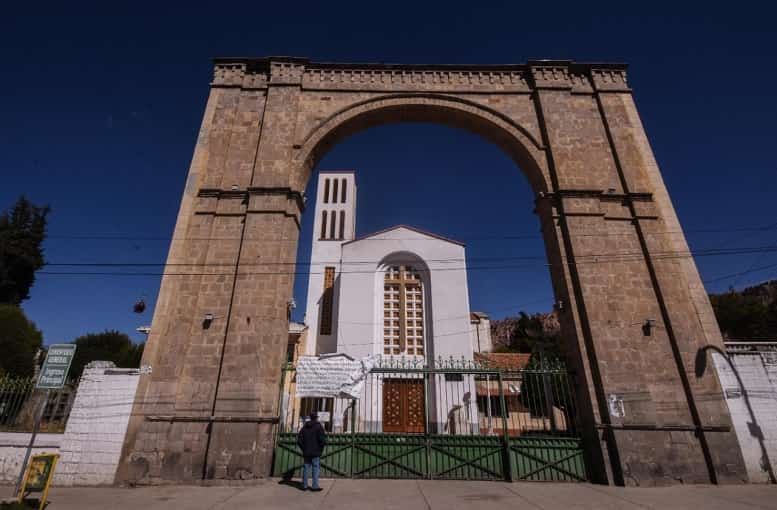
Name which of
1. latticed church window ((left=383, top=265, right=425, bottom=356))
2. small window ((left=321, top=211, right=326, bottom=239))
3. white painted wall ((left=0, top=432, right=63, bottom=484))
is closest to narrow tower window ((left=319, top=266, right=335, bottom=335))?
small window ((left=321, top=211, right=326, bottom=239))

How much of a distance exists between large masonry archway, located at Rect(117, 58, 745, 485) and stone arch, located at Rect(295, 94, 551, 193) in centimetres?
4

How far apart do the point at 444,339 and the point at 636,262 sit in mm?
10476

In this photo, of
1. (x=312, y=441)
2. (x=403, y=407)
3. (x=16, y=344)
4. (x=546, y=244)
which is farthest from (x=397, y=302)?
(x=16, y=344)

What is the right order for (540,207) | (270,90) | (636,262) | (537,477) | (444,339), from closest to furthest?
(537,477), (636,262), (540,207), (270,90), (444,339)

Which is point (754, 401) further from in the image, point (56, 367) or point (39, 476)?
point (56, 367)

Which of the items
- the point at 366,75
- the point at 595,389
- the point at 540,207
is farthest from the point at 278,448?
the point at 366,75

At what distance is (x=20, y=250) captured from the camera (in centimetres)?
2400

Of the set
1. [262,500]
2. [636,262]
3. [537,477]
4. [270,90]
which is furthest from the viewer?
[270,90]

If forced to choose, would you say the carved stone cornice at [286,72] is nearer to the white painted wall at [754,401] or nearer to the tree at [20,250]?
the white painted wall at [754,401]

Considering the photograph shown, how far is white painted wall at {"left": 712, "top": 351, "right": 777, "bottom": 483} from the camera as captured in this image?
281 inches

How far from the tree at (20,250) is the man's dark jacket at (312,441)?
27.2 meters

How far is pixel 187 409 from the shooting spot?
296 inches

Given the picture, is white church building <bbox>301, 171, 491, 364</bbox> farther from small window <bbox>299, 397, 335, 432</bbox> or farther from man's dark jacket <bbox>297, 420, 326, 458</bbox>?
man's dark jacket <bbox>297, 420, 326, 458</bbox>

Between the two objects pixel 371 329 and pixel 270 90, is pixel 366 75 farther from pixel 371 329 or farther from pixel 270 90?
pixel 371 329
